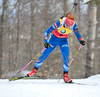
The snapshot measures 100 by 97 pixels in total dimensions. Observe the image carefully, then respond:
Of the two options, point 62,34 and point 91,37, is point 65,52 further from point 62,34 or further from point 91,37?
point 91,37

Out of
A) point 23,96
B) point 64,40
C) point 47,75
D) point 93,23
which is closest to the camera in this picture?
point 23,96

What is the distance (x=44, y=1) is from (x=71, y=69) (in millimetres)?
5794

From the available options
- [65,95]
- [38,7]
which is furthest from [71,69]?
[65,95]

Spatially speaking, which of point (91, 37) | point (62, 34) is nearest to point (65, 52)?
point (62, 34)

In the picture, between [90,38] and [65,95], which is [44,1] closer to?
[90,38]

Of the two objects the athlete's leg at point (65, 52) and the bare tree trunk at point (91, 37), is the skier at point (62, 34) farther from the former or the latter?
the bare tree trunk at point (91, 37)

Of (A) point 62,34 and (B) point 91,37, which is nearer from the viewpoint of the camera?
(A) point 62,34

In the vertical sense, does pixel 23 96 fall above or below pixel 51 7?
below

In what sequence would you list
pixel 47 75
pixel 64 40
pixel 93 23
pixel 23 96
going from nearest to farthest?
pixel 23 96, pixel 64 40, pixel 93 23, pixel 47 75

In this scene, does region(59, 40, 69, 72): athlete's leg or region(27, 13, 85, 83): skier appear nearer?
region(27, 13, 85, 83): skier

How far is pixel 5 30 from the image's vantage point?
397 inches

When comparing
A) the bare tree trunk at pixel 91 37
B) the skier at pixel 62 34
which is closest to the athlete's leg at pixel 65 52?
the skier at pixel 62 34

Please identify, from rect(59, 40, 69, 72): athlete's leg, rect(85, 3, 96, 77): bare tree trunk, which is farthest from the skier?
rect(85, 3, 96, 77): bare tree trunk

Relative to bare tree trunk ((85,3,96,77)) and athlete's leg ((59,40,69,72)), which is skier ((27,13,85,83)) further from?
bare tree trunk ((85,3,96,77))
